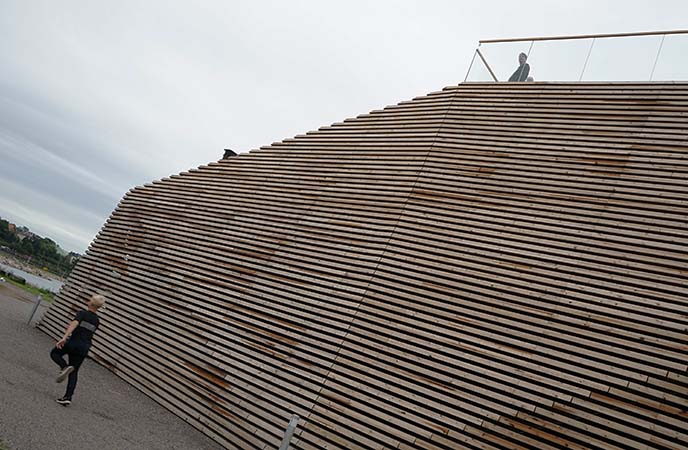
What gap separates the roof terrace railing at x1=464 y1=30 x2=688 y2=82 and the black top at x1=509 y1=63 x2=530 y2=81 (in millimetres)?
10

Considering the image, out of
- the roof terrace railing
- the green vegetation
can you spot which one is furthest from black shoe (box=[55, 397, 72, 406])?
the green vegetation

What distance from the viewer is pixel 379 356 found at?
6969 mm

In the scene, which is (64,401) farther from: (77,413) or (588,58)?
(588,58)

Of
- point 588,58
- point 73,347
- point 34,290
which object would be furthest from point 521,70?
point 34,290

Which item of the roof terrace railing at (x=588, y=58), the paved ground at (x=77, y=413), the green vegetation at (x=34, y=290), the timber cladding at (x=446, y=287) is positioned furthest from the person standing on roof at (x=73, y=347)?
the green vegetation at (x=34, y=290)

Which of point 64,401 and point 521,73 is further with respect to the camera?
point 521,73

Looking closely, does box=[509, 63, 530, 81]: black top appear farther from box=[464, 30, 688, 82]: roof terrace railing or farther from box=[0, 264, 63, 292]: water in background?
box=[0, 264, 63, 292]: water in background

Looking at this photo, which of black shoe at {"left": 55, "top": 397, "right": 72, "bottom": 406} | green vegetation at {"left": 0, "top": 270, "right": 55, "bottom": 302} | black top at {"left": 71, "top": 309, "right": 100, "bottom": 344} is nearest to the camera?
black shoe at {"left": 55, "top": 397, "right": 72, "bottom": 406}

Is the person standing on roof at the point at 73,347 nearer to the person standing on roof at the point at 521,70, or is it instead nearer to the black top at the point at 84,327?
the black top at the point at 84,327

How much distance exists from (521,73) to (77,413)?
826cm

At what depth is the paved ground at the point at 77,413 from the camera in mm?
5250

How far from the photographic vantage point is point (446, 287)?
708 centimetres

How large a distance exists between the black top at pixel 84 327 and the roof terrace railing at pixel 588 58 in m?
7.29

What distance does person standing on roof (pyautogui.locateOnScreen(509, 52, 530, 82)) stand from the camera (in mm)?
9136
